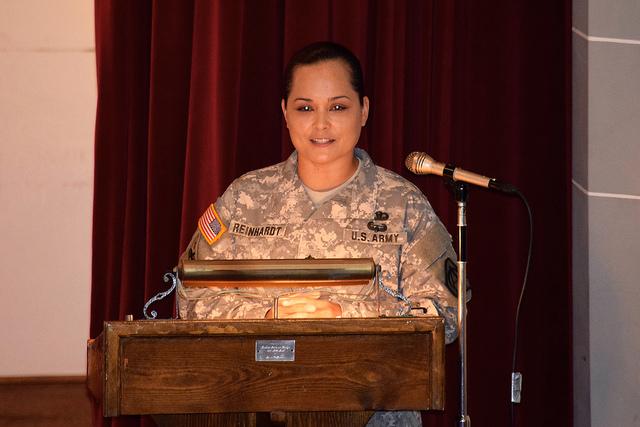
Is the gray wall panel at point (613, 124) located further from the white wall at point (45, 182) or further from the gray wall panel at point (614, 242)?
the white wall at point (45, 182)

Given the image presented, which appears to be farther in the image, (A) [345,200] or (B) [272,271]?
(A) [345,200]

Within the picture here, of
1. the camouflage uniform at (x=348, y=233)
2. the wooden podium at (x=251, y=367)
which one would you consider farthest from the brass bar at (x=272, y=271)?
the camouflage uniform at (x=348, y=233)

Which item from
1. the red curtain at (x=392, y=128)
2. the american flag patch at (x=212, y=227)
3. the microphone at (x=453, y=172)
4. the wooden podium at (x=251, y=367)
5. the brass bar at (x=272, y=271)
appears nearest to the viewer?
the wooden podium at (x=251, y=367)

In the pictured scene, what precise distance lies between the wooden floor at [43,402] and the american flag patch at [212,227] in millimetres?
950

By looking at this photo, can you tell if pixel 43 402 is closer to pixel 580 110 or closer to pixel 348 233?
pixel 348 233

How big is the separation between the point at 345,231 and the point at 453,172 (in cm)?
36

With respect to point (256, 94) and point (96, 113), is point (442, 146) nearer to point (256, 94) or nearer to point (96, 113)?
point (256, 94)

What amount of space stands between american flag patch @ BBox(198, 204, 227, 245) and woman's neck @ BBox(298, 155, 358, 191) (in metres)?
0.26

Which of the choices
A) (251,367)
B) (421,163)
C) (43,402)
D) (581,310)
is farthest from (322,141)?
(43,402)

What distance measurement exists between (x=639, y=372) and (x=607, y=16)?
46.5 inches

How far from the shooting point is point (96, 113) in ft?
9.29

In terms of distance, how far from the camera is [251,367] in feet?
4.75

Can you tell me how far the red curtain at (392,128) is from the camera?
2820 millimetres

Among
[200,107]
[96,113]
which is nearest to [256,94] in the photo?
[200,107]
